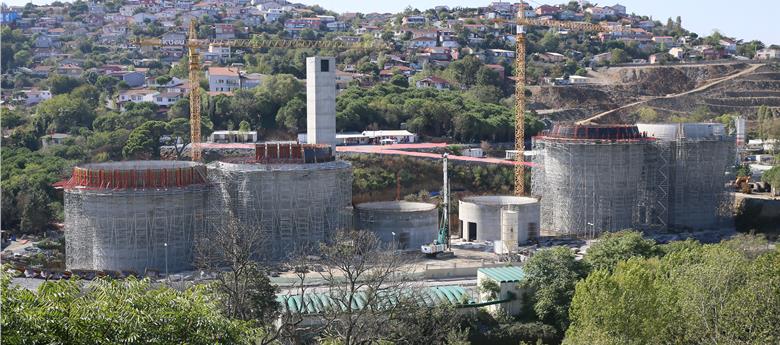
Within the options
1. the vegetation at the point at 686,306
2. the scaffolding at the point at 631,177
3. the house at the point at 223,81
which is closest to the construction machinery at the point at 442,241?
the scaffolding at the point at 631,177

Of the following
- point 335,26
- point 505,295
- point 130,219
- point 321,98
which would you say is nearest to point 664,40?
point 335,26

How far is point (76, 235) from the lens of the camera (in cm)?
3984

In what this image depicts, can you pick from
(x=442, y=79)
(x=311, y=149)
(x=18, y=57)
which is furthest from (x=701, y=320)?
(x=18, y=57)

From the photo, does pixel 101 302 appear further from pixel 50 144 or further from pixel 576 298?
pixel 50 144

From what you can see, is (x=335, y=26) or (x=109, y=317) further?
(x=335, y=26)

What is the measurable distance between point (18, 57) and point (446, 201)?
6163 centimetres

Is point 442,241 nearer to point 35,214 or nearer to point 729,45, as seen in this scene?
point 35,214

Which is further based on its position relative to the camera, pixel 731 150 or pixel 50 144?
pixel 50 144

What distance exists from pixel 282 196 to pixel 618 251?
13.7 m

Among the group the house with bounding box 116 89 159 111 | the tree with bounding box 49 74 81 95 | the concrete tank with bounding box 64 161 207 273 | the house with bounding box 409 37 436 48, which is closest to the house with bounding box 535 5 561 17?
the house with bounding box 409 37 436 48

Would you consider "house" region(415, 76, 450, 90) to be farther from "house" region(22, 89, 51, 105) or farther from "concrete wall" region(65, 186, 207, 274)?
"concrete wall" region(65, 186, 207, 274)

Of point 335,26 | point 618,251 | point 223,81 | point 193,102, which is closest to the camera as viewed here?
point 618,251

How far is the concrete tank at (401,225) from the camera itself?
44688 millimetres

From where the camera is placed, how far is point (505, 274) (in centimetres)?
3569
